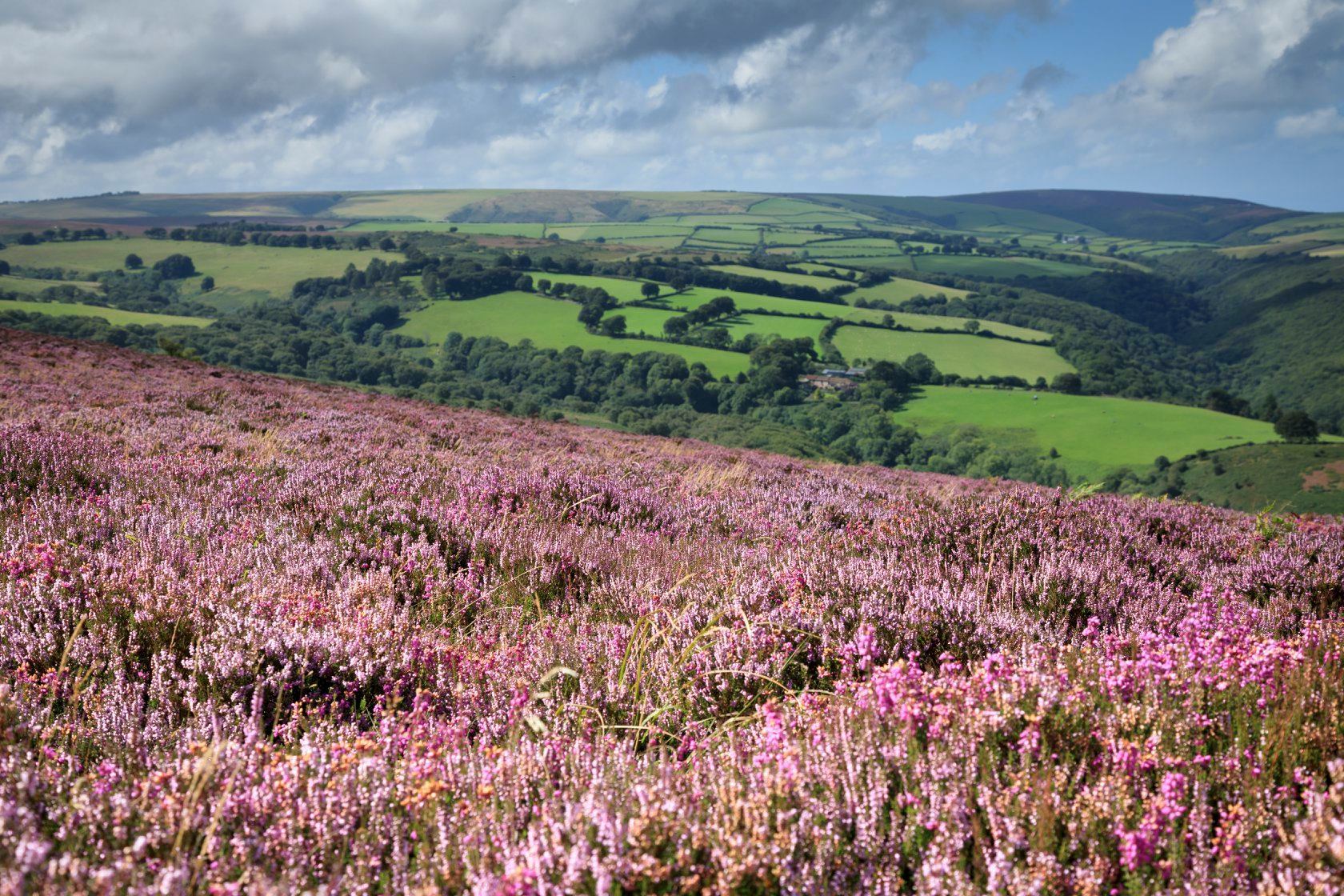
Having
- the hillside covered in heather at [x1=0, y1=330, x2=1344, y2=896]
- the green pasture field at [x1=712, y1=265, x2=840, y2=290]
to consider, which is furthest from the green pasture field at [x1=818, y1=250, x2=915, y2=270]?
the hillside covered in heather at [x1=0, y1=330, x2=1344, y2=896]

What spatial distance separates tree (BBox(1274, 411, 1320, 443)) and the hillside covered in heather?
83845 mm

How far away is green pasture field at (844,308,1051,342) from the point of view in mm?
118375

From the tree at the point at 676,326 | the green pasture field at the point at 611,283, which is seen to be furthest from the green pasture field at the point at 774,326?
the green pasture field at the point at 611,283

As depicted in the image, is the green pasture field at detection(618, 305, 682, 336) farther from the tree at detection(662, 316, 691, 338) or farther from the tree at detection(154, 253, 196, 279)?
the tree at detection(154, 253, 196, 279)

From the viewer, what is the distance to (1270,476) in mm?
61281

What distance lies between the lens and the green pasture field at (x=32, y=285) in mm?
79625

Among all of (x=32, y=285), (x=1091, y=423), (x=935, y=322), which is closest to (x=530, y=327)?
(x=32, y=285)

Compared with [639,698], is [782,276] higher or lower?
higher

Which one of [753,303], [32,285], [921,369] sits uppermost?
[32,285]

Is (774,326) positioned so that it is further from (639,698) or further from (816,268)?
(639,698)

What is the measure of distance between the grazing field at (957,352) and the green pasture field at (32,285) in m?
90.1

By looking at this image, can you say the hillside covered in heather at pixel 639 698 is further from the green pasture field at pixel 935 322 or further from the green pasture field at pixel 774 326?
the green pasture field at pixel 935 322

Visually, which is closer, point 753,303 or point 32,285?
point 32,285

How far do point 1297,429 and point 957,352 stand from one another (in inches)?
1543
